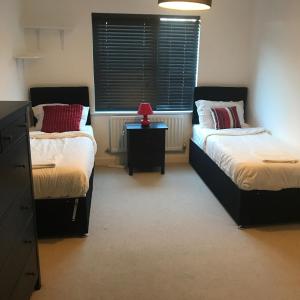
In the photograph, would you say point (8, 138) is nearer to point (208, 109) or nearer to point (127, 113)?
point (127, 113)

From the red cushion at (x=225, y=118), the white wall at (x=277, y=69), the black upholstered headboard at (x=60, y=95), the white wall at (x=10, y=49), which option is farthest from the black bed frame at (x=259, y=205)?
the white wall at (x=10, y=49)

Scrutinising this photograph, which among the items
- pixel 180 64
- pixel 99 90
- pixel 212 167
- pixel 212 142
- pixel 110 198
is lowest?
pixel 110 198

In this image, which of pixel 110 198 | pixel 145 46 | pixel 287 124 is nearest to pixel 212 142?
pixel 287 124

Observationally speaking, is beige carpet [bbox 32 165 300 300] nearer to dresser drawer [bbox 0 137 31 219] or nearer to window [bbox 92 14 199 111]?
dresser drawer [bbox 0 137 31 219]

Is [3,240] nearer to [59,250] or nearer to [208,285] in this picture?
[59,250]

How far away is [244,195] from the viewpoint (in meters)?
2.85

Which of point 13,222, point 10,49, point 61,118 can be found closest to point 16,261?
point 13,222

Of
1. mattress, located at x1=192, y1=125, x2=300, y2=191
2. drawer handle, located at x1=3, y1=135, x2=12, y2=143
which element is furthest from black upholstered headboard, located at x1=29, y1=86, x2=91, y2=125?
drawer handle, located at x1=3, y1=135, x2=12, y2=143

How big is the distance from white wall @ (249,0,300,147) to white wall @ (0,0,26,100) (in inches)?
116

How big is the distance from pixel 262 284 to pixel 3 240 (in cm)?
164

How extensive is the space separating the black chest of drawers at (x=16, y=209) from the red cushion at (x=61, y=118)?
2.04 m

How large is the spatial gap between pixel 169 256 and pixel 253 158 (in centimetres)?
117

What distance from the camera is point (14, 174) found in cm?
162

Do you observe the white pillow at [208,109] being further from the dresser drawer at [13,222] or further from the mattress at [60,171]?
the dresser drawer at [13,222]
